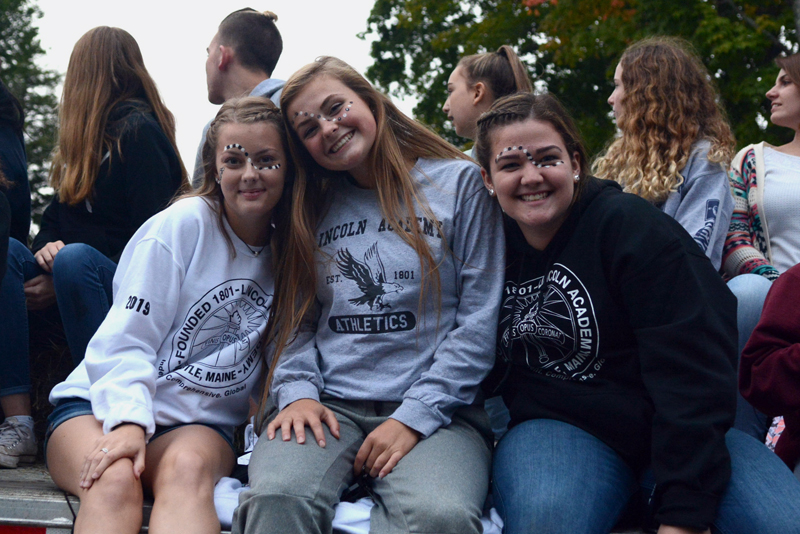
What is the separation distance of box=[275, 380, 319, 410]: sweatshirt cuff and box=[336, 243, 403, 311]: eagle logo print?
0.33m

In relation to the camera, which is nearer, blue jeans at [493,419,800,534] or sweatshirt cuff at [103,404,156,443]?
blue jeans at [493,419,800,534]

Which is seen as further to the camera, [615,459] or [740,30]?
[740,30]

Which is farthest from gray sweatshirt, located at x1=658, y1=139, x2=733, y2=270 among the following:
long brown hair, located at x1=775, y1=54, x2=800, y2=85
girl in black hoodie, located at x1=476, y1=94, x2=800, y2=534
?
girl in black hoodie, located at x1=476, y1=94, x2=800, y2=534

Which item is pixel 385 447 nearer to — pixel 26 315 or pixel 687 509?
pixel 687 509

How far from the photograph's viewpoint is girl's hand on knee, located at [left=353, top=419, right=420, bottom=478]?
232 cm

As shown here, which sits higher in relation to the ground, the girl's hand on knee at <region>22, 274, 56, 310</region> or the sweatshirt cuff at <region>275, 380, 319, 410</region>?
the girl's hand on knee at <region>22, 274, 56, 310</region>

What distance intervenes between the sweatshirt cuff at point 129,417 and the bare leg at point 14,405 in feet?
3.31

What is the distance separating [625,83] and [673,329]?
1729 mm

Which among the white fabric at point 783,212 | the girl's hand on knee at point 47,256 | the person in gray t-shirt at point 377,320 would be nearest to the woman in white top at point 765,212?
the white fabric at point 783,212

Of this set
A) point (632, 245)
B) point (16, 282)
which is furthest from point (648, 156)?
point (16, 282)

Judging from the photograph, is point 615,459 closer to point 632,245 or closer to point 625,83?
point 632,245

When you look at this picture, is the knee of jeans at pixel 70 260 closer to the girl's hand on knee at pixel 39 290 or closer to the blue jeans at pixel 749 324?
the girl's hand on knee at pixel 39 290

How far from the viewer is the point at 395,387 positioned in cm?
252

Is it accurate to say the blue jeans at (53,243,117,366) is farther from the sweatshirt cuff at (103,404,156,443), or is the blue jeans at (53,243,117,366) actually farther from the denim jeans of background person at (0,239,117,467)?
the sweatshirt cuff at (103,404,156,443)
